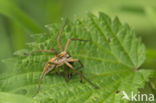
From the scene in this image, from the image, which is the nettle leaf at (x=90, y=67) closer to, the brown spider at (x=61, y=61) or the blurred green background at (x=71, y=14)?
the brown spider at (x=61, y=61)

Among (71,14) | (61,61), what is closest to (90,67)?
(61,61)

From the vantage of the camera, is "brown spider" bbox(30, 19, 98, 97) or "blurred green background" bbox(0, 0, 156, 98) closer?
"brown spider" bbox(30, 19, 98, 97)

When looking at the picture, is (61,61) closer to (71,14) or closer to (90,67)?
(90,67)

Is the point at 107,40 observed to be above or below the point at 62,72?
above

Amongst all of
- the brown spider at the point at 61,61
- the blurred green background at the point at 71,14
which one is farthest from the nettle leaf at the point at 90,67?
the blurred green background at the point at 71,14

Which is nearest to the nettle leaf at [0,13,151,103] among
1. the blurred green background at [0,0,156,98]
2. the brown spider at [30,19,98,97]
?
the brown spider at [30,19,98,97]

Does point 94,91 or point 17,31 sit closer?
point 94,91

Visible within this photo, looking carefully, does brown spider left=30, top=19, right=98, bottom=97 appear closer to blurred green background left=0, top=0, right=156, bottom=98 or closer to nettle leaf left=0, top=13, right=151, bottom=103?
nettle leaf left=0, top=13, right=151, bottom=103

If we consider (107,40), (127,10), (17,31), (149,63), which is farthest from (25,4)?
(149,63)

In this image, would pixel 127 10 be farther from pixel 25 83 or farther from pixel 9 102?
pixel 9 102
